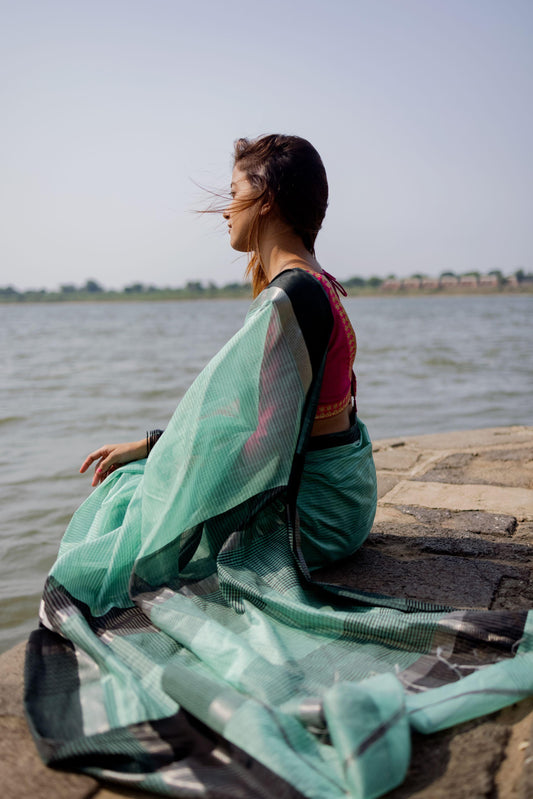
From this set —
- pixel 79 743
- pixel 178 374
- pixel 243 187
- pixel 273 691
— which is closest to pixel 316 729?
pixel 273 691

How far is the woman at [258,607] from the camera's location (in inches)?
51.1

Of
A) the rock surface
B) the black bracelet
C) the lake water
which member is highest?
the black bracelet

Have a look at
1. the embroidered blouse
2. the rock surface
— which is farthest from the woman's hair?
the rock surface

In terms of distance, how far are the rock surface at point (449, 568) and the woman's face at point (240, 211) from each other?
1133 mm

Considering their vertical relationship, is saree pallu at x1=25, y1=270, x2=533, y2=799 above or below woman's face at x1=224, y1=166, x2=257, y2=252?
below

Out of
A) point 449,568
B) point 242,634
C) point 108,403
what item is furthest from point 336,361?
point 108,403

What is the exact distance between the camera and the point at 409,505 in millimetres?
3102

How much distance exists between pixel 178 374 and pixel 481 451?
8115 millimetres

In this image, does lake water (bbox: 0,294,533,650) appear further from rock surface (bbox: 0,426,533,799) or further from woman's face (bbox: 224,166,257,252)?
woman's face (bbox: 224,166,257,252)

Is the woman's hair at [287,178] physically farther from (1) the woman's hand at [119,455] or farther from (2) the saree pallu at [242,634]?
(1) the woman's hand at [119,455]

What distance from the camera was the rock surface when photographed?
1.29m

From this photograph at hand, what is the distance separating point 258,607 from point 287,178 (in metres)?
1.27

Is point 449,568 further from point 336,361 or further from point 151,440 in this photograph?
point 151,440

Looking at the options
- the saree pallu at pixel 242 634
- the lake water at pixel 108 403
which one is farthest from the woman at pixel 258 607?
the lake water at pixel 108 403
